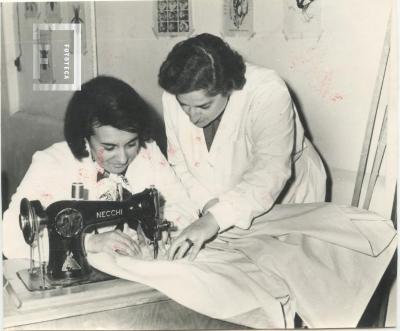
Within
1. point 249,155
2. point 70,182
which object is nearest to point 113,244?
point 70,182

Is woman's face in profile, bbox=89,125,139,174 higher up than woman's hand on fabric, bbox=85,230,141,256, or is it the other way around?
woman's face in profile, bbox=89,125,139,174

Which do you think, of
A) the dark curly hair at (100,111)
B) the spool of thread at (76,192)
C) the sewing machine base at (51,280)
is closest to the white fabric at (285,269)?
the sewing machine base at (51,280)

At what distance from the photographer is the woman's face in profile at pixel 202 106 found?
1.19 meters

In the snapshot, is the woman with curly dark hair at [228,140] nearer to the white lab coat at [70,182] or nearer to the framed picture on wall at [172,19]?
the white lab coat at [70,182]

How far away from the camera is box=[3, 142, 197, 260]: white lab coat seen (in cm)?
110

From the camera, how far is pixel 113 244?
102 centimetres

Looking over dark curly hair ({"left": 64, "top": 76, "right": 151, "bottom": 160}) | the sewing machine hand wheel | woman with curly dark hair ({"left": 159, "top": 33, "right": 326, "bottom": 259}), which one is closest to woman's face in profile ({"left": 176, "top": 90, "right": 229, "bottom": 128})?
woman with curly dark hair ({"left": 159, "top": 33, "right": 326, "bottom": 259})

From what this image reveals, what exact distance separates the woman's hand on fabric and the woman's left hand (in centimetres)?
8

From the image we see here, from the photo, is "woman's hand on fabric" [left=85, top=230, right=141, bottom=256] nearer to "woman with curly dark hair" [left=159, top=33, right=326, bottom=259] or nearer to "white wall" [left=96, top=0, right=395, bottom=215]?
"woman with curly dark hair" [left=159, top=33, right=326, bottom=259]

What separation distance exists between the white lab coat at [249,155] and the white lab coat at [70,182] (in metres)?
0.06

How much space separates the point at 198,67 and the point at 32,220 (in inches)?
20.7

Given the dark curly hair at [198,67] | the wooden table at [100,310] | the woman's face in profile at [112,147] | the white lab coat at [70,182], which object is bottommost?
the wooden table at [100,310]

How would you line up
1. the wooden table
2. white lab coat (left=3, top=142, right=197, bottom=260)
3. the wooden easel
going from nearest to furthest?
1. the wooden table
2. white lab coat (left=3, top=142, right=197, bottom=260)
3. the wooden easel

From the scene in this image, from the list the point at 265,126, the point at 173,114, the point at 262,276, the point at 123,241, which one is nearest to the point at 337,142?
the point at 265,126
